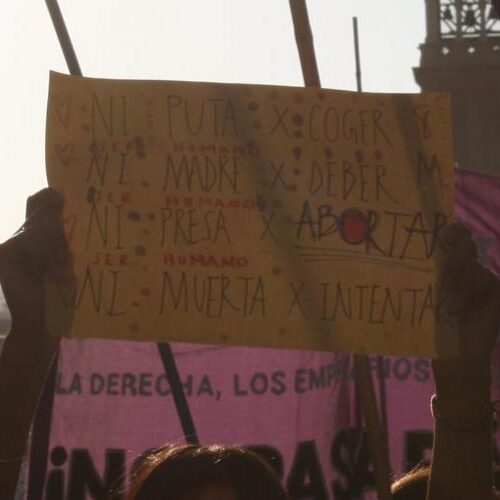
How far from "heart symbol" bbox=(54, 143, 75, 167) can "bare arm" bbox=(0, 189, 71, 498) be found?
0.26 meters

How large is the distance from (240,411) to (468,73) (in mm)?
19611

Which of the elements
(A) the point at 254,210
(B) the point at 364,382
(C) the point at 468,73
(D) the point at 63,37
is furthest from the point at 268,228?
(C) the point at 468,73

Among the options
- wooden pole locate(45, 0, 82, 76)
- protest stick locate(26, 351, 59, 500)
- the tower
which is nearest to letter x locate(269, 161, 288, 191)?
wooden pole locate(45, 0, 82, 76)

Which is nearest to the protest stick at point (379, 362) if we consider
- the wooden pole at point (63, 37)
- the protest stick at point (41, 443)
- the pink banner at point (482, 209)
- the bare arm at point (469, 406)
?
the pink banner at point (482, 209)

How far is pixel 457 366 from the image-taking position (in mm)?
2652

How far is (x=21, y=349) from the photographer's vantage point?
2.47 m

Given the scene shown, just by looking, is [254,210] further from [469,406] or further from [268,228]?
[469,406]

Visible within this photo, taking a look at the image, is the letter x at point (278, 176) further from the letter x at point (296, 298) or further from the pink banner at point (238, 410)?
the pink banner at point (238, 410)

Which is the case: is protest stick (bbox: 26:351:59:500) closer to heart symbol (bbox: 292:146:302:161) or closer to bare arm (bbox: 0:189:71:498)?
heart symbol (bbox: 292:146:302:161)

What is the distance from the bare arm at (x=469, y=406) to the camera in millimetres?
2613

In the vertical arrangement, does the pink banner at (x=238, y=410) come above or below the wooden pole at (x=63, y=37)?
below

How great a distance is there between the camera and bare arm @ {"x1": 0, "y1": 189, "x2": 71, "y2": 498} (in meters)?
2.45

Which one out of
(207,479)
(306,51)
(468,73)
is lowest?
(207,479)

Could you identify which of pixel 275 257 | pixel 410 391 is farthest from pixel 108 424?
pixel 275 257
